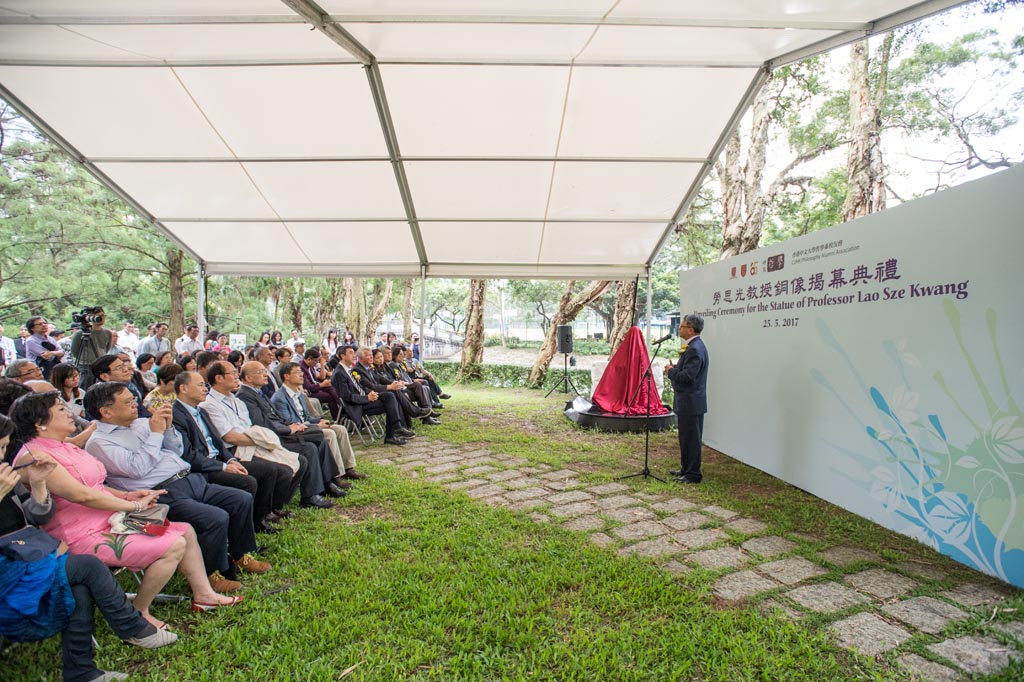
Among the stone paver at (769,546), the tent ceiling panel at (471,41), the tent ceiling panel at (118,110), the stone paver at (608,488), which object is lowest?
the stone paver at (769,546)

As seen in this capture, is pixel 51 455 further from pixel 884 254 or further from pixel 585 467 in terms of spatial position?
pixel 884 254

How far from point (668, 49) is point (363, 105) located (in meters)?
3.08

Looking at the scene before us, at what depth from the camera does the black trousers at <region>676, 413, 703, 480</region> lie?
481 centimetres

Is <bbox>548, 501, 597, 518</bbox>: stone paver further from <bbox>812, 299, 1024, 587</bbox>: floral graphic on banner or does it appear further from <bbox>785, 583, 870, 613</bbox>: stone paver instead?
<bbox>812, 299, 1024, 587</bbox>: floral graphic on banner

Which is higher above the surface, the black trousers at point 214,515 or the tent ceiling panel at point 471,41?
the tent ceiling panel at point 471,41

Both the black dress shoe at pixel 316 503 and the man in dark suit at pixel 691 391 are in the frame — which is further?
the man in dark suit at pixel 691 391

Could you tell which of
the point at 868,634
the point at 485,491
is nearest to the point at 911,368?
the point at 868,634

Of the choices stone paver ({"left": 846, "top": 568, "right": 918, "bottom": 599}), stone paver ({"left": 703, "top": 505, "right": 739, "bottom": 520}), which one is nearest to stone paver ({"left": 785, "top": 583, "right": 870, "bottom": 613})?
stone paver ({"left": 846, "top": 568, "right": 918, "bottom": 599})

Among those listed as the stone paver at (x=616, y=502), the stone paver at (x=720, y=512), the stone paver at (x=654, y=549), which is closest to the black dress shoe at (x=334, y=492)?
the stone paver at (x=616, y=502)

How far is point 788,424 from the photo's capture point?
4.44m

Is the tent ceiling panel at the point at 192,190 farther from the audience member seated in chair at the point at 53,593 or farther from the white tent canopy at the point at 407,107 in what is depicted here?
the audience member seated in chair at the point at 53,593

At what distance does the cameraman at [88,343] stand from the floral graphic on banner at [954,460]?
7873mm

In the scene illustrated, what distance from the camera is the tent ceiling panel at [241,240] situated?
25.5 feet

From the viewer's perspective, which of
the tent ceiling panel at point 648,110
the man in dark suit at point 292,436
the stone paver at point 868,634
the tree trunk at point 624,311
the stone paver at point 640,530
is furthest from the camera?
the tree trunk at point 624,311
